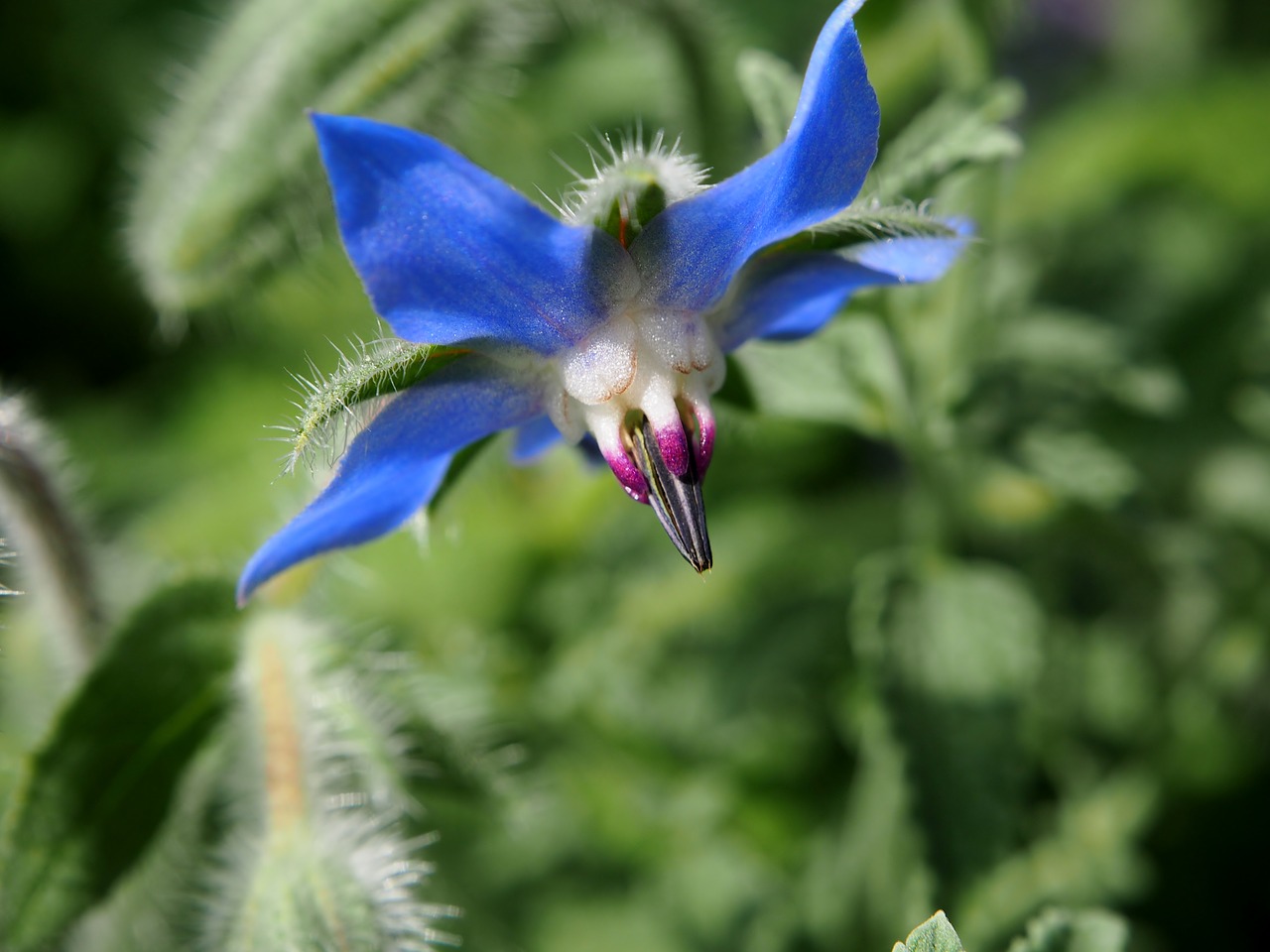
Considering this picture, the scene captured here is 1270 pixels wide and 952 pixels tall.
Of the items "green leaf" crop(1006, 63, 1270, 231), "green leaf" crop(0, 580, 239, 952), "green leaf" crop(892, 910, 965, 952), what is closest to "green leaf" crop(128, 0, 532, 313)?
"green leaf" crop(0, 580, 239, 952)

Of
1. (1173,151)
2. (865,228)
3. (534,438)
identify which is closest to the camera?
(865,228)

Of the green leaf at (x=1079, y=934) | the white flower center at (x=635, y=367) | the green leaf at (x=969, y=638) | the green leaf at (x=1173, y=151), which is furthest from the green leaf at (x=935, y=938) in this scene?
Result: the green leaf at (x=1173, y=151)

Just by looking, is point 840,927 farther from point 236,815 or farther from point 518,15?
point 518,15

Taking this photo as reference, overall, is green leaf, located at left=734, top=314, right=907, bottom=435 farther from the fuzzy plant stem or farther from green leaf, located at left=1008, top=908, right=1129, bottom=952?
the fuzzy plant stem

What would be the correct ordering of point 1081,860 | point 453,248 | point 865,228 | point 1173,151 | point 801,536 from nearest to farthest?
point 453,248 → point 865,228 → point 1081,860 → point 801,536 → point 1173,151

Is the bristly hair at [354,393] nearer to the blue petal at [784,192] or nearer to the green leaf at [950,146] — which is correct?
the blue petal at [784,192]

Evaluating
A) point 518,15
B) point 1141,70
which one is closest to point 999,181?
point 518,15

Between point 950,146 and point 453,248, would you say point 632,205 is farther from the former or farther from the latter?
point 950,146

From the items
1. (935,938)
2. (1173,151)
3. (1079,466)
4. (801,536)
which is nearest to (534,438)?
(935,938)
